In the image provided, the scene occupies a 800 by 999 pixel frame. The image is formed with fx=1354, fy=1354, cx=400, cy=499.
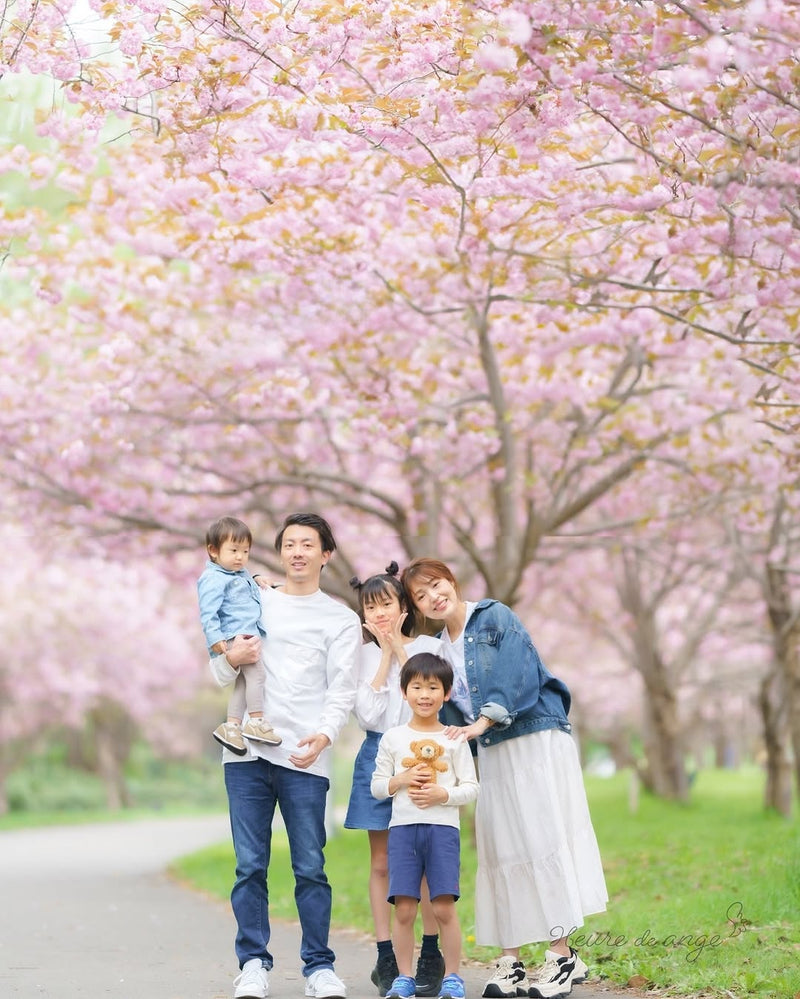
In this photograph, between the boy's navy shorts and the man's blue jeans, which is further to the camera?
the man's blue jeans

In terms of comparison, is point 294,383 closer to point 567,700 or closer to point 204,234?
point 204,234

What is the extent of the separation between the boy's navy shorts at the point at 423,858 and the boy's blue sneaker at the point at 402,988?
34 cm

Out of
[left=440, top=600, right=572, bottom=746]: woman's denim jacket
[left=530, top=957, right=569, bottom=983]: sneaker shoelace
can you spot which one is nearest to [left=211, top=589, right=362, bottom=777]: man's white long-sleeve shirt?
[left=440, top=600, right=572, bottom=746]: woman's denim jacket

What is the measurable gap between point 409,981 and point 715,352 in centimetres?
671

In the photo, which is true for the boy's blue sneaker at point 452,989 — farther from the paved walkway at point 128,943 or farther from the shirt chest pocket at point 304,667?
the shirt chest pocket at point 304,667

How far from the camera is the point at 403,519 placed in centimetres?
1377

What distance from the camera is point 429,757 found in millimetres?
5441

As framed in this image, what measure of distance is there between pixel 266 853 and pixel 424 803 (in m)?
0.84

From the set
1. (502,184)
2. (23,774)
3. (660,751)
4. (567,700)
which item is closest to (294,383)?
(502,184)

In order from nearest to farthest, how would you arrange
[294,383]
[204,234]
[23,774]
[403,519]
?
[204,234] < [294,383] < [403,519] < [23,774]

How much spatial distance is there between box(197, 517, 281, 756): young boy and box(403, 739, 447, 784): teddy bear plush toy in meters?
0.56

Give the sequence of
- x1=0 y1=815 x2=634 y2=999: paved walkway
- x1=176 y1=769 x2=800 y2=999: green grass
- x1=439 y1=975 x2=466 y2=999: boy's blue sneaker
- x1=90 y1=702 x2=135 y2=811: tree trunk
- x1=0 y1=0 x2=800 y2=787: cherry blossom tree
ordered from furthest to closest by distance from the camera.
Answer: x1=90 y1=702 x2=135 y2=811: tree trunk
x1=0 y1=0 x2=800 y2=787: cherry blossom tree
x1=0 y1=815 x2=634 y2=999: paved walkway
x1=176 y1=769 x2=800 y2=999: green grass
x1=439 y1=975 x2=466 y2=999: boy's blue sneaker

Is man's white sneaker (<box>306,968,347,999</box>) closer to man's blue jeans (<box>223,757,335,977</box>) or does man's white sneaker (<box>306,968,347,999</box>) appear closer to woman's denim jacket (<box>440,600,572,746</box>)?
man's blue jeans (<box>223,757,335,977</box>)

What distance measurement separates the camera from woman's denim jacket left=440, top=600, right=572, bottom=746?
223 inches
